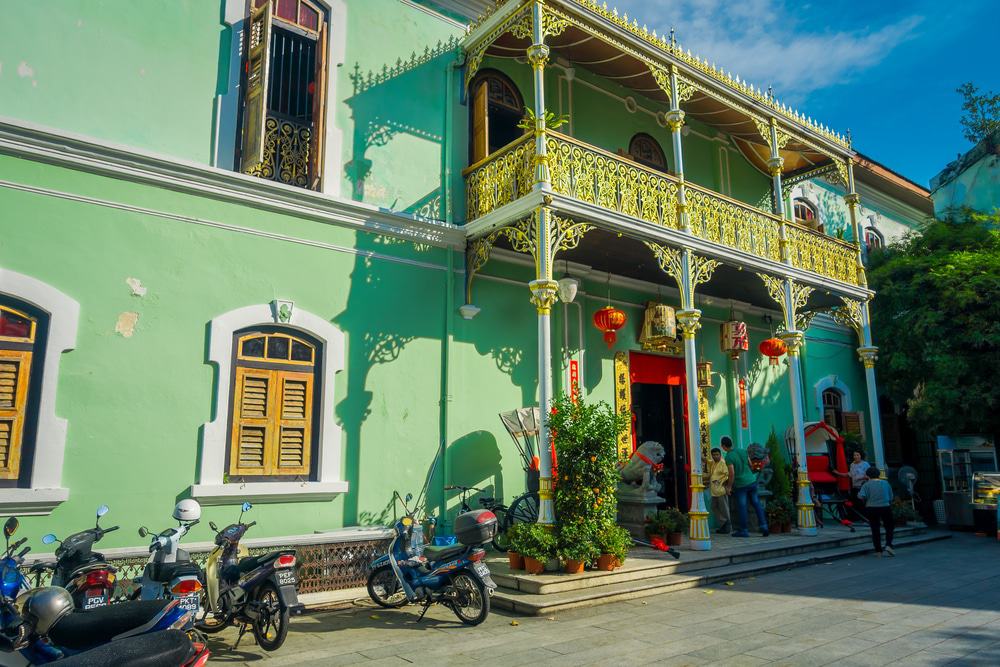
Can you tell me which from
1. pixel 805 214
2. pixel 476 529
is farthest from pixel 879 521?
pixel 805 214

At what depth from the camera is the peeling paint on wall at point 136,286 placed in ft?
23.4

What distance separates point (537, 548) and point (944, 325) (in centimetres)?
1128

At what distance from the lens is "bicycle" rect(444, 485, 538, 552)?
920cm

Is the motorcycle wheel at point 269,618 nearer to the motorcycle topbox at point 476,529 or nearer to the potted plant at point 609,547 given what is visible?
the motorcycle topbox at point 476,529

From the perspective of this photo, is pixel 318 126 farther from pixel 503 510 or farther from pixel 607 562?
pixel 607 562

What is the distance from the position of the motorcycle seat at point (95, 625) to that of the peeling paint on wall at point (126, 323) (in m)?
3.75

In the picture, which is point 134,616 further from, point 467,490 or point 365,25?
point 365,25

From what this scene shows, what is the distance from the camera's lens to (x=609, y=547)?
Result: 309 inches

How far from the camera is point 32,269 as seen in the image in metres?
6.65

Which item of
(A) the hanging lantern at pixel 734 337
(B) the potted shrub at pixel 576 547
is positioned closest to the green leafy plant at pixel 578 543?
(B) the potted shrub at pixel 576 547

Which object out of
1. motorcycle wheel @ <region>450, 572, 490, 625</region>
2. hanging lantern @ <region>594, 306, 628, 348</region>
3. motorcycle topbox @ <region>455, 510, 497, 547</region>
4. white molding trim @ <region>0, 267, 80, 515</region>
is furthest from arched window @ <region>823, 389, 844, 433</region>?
white molding trim @ <region>0, 267, 80, 515</region>

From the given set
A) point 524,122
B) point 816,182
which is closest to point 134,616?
point 524,122

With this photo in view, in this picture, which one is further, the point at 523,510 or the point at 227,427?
the point at 523,510

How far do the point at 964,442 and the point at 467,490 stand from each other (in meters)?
11.7
